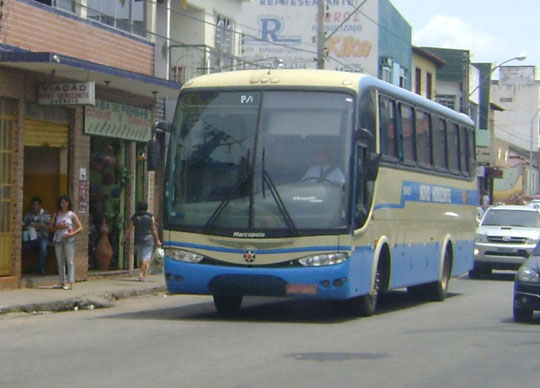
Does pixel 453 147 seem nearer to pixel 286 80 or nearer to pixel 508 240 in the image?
pixel 286 80

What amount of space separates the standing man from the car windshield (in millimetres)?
12056

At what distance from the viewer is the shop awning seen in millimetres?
18812

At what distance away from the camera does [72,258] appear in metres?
20.4

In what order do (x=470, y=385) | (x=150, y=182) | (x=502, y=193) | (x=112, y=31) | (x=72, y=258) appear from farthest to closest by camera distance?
1. (x=502, y=193)
2. (x=150, y=182)
3. (x=112, y=31)
4. (x=72, y=258)
5. (x=470, y=385)

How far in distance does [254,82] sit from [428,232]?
5618 millimetres

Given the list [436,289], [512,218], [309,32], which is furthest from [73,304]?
[309,32]

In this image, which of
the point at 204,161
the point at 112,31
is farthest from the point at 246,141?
the point at 112,31

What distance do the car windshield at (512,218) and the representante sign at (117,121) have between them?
927cm

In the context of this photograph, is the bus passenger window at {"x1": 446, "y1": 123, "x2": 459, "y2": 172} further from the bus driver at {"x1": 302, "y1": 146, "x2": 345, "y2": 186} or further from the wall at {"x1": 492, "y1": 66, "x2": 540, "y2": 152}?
the wall at {"x1": 492, "y1": 66, "x2": 540, "y2": 152}

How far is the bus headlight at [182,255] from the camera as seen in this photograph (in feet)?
49.2

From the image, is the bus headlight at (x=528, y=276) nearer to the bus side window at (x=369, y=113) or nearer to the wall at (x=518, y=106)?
Result: the bus side window at (x=369, y=113)

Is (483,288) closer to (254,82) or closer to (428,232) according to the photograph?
(428,232)

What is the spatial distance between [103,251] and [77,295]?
5.02m

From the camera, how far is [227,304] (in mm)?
16562
